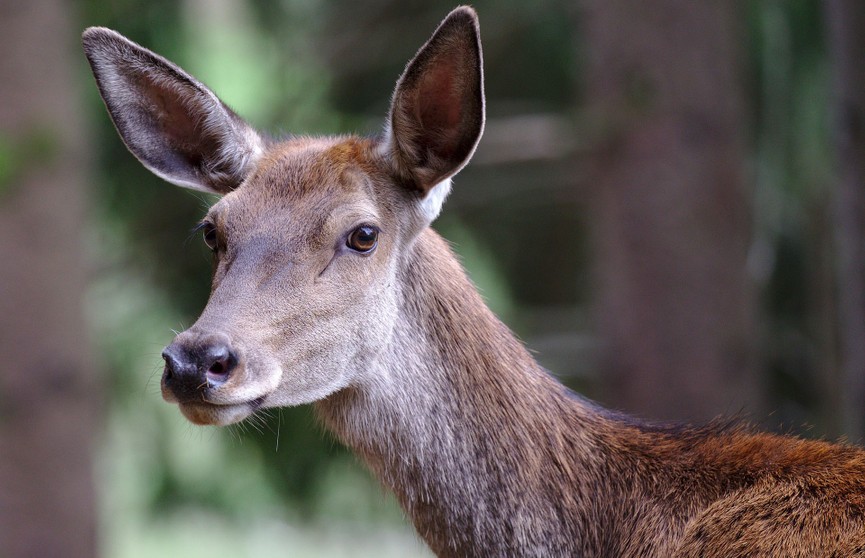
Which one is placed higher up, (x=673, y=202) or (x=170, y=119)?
(x=170, y=119)

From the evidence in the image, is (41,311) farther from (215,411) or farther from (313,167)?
(215,411)

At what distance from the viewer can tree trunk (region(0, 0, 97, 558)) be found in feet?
30.6

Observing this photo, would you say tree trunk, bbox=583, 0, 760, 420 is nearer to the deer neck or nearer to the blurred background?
the blurred background

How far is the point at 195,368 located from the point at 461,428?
1.18 m

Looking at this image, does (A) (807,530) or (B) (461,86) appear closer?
(A) (807,530)

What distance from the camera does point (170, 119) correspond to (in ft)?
17.7

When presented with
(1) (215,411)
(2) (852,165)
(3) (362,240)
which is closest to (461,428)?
(3) (362,240)

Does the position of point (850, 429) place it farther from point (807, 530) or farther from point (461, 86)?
point (461, 86)

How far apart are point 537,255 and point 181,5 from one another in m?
5.80

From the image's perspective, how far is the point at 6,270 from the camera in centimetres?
935

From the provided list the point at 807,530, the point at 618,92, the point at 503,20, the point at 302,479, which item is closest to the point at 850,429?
the point at 807,530

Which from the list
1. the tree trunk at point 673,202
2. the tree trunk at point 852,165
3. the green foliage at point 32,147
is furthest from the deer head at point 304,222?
the tree trunk at point 673,202

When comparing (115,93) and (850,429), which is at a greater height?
(115,93)

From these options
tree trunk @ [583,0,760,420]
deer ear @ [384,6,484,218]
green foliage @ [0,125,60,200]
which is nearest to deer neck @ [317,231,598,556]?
deer ear @ [384,6,484,218]
